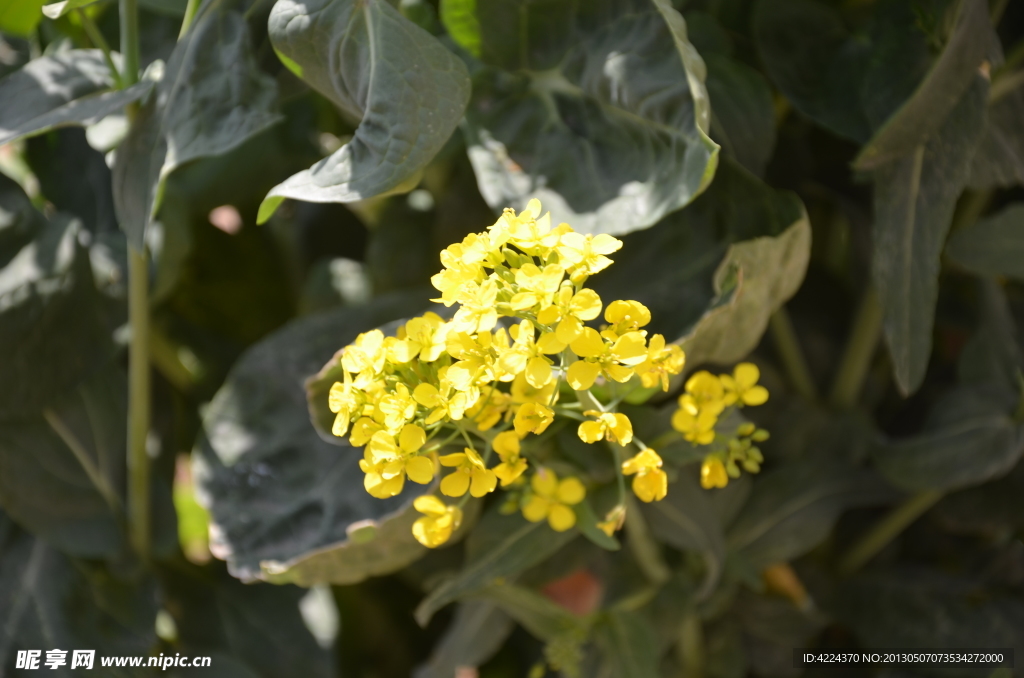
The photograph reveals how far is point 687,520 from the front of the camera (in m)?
0.49

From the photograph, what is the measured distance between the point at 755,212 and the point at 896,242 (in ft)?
0.28

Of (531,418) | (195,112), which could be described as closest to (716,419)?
(531,418)

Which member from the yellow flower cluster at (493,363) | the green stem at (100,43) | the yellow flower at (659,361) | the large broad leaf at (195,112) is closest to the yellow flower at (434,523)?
the yellow flower cluster at (493,363)

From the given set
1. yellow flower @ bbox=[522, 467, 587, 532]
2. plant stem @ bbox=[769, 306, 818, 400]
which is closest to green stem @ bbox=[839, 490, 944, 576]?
plant stem @ bbox=[769, 306, 818, 400]

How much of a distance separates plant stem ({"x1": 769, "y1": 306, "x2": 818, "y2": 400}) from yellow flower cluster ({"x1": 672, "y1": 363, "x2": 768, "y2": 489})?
8.9 inches

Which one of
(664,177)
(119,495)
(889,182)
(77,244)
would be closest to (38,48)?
(77,244)

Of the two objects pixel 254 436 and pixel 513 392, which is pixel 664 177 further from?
pixel 254 436

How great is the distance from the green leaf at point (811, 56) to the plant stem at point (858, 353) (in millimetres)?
172

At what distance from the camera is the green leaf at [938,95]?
430 millimetres

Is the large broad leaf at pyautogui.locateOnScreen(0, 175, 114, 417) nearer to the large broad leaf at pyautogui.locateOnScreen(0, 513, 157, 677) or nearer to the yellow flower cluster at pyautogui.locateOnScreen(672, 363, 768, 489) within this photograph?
the large broad leaf at pyautogui.locateOnScreen(0, 513, 157, 677)

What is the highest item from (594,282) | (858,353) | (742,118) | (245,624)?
(742,118)

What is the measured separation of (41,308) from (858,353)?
61 cm

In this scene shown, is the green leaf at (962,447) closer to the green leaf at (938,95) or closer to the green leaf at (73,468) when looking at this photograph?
the green leaf at (938,95)

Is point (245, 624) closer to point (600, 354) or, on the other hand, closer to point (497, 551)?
point (497, 551)
